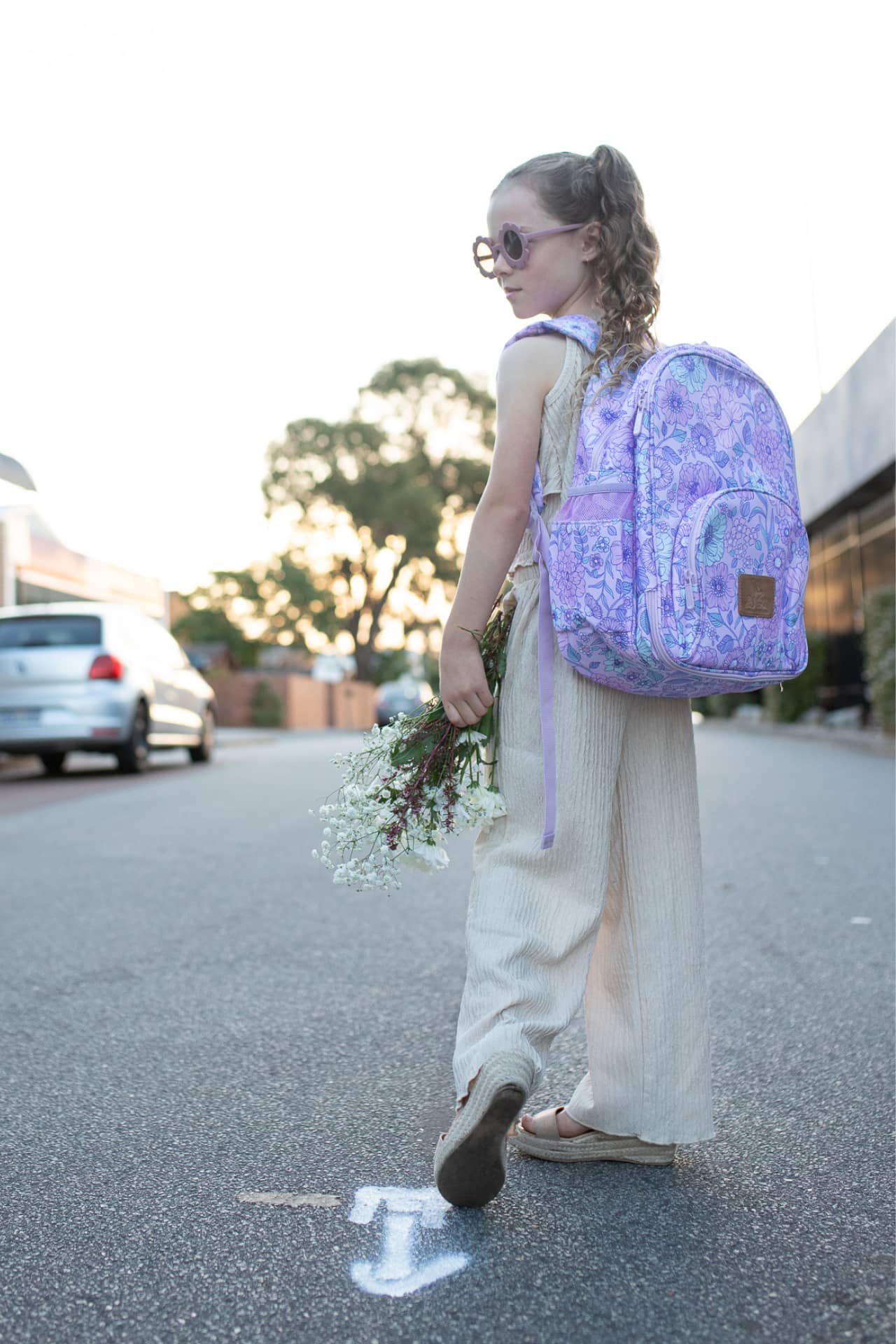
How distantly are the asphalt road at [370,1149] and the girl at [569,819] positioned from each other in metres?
0.15

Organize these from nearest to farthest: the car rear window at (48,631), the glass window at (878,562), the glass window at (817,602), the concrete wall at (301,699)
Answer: the car rear window at (48,631), the glass window at (878,562), the glass window at (817,602), the concrete wall at (301,699)

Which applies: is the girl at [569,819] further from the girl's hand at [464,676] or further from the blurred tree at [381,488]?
the blurred tree at [381,488]

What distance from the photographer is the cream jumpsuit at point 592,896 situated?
1.99 m

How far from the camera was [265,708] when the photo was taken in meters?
39.0

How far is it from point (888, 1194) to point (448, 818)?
3.02ft

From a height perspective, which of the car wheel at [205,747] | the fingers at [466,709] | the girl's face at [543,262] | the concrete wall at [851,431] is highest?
the concrete wall at [851,431]

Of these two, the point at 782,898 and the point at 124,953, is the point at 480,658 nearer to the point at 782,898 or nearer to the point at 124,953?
the point at 124,953

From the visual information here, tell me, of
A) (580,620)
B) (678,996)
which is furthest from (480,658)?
(678,996)

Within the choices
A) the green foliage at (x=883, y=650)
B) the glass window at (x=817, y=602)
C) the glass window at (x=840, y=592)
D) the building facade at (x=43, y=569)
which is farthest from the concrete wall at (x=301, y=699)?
the green foliage at (x=883, y=650)

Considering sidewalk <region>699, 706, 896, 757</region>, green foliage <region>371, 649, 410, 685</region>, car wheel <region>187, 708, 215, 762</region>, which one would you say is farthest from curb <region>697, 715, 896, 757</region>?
green foliage <region>371, 649, 410, 685</region>

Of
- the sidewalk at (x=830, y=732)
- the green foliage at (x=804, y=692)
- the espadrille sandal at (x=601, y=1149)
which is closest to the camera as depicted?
the espadrille sandal at (x=601, y=1149)

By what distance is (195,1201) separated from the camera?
2053 millimetres

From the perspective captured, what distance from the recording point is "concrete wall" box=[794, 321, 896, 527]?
15398 mm

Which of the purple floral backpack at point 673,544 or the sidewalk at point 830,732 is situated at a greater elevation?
the purple floral backpack at point 673,544
